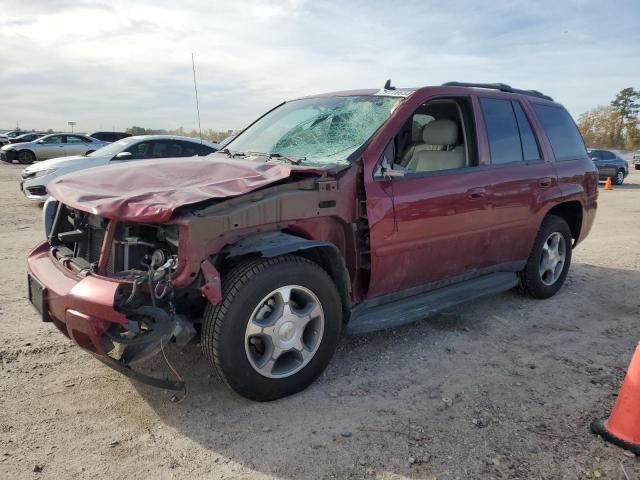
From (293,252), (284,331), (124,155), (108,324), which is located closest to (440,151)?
(293,252)

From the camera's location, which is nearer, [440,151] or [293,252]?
[293,252]

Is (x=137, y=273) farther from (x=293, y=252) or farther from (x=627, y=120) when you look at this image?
(x=627, y=120)

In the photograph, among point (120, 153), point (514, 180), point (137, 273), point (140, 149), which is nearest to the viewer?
point (137, 273)

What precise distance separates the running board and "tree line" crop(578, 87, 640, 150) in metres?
59.8

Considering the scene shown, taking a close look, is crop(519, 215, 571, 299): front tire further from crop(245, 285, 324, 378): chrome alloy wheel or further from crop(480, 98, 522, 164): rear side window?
crop(245, 285, 324, 378): chrome alloy wheel

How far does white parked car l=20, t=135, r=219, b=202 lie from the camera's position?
10.2 metres

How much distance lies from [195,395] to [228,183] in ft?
4.43

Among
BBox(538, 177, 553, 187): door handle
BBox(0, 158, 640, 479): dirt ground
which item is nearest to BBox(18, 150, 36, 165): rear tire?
BBox(0, 158, 640, 479): dirt ground

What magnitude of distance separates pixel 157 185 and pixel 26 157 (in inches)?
1019

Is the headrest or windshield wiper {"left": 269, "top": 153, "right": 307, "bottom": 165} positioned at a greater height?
the headrest

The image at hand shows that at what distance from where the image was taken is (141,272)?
286 centimetres

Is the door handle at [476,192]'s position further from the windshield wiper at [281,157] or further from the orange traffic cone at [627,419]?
the orange traffic cone at [627,419]

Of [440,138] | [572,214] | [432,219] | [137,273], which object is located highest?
[440,138]

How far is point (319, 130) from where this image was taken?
4059 millimetres
